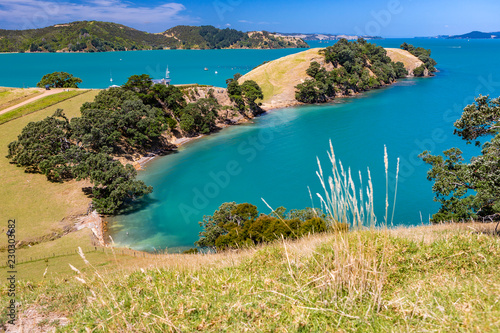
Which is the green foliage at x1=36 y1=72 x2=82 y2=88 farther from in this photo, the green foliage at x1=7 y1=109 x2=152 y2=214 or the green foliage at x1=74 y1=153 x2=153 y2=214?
the green foliage at x1=74 y1=153 x2=153 y2=214

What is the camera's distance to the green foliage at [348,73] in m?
77.8

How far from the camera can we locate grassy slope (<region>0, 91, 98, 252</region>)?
26002 mm

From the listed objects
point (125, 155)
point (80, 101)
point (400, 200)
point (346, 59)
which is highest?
point (346, 59)

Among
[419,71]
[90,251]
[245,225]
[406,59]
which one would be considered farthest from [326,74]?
[90,251]

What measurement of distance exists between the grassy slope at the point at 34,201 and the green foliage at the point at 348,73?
59.7 m

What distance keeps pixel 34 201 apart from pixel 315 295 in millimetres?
32943

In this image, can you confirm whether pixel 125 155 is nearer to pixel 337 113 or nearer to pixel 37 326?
pixel 37 326

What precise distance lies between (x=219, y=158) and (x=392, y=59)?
10265 centimetres

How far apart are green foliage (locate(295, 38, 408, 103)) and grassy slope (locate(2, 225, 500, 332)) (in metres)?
73.1

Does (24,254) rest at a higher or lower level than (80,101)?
lower

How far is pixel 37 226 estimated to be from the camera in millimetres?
26062

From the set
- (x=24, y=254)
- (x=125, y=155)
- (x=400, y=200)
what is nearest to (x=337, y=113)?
(x=400, y=200)

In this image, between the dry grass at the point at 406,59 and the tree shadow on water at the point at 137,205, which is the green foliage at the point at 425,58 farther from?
the tree shadow on water at the point at 137,205

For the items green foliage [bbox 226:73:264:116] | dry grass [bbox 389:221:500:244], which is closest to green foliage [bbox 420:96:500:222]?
dry grass [bbox 389:221:500:244]
